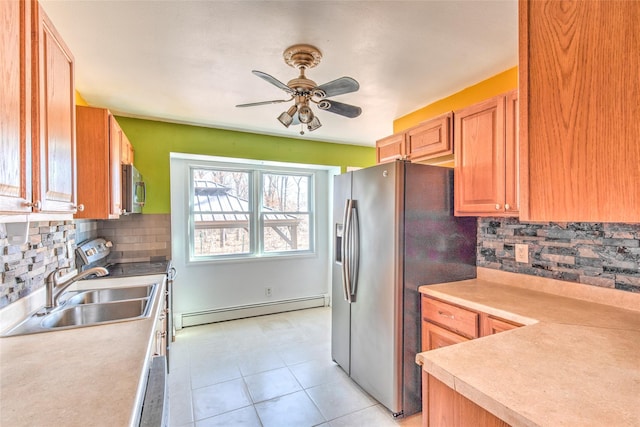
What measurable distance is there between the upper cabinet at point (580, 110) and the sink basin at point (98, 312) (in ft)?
6.21

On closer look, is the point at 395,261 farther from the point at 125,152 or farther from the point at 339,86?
the point at 125,152

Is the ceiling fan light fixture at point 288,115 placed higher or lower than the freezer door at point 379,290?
higher

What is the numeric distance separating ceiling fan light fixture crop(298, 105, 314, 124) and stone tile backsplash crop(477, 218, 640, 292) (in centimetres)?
157

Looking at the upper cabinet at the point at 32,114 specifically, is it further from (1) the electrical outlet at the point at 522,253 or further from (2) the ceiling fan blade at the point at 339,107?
(1) the electrical outlet at the point at 522,253

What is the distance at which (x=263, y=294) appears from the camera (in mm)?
4242

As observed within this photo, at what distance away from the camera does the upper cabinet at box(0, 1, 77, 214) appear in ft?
2.80

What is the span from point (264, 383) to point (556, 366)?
7.06 feet

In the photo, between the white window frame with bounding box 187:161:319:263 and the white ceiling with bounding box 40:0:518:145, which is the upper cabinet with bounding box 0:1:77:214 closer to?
the white ceiling with bounding box 40:0:518:145

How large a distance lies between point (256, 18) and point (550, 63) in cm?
140

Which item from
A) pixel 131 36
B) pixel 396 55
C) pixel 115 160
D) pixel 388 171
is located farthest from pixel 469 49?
pixel 115 160

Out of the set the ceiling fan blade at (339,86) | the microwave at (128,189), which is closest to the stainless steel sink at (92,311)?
the microwave at (128,189)

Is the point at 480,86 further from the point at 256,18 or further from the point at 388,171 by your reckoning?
the point at 256,18

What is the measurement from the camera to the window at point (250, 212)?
4.03 meters

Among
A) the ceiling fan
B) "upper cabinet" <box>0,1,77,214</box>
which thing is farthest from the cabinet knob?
the ceiling fan
